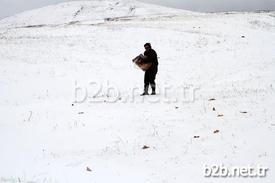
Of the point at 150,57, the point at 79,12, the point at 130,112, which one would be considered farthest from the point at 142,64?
the point at 79,12

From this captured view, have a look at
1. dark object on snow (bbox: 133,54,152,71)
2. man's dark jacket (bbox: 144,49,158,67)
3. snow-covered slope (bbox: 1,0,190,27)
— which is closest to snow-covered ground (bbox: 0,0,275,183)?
dark object on snow (bbox: 133,54,152,71)

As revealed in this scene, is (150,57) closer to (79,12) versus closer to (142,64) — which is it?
(142,64)

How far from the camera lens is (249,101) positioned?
14992mm

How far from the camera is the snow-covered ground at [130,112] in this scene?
9.44 meters

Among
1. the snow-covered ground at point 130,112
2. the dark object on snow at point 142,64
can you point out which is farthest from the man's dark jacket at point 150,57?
the snow-covered ground at point 130,112

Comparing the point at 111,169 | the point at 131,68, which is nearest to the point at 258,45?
the point at 131,68

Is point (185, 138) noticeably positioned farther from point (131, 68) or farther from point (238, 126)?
point (131, 68)

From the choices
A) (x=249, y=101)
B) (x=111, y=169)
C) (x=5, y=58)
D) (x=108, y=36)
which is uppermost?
(x=108, y=36)

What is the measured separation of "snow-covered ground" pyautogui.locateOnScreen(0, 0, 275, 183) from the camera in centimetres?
944

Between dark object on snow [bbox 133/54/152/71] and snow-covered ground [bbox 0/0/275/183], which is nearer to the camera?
snow-covered ground [bbox 0/0/275/183]

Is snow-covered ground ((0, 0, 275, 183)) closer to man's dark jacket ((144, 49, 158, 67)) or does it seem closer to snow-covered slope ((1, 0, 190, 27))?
man's dark jacket ((144, 49, 158, 67))

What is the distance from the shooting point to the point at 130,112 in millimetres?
14266

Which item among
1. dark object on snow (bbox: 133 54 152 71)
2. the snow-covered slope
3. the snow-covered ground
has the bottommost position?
the snow-covered ground

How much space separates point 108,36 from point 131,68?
491 inches
